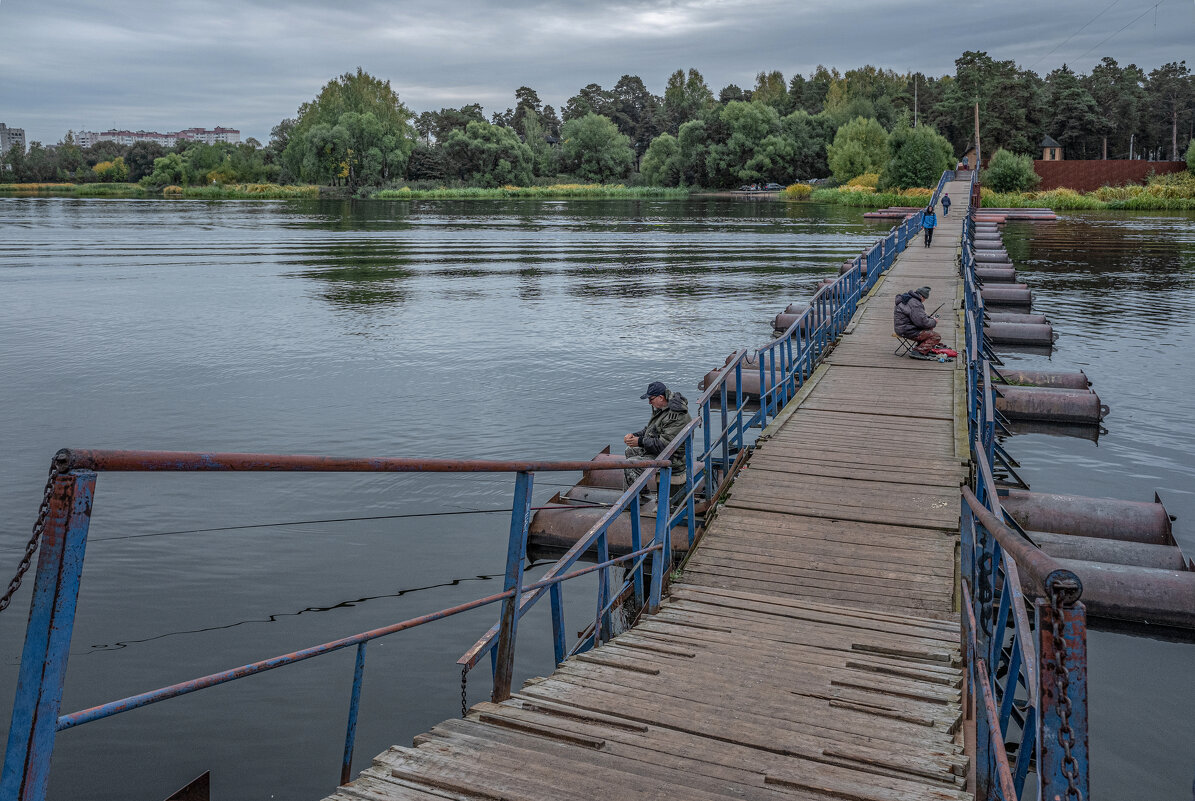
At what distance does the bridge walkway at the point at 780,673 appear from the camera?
3.63 m

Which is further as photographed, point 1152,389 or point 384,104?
point 384,104

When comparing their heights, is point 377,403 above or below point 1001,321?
below

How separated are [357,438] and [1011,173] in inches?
2879

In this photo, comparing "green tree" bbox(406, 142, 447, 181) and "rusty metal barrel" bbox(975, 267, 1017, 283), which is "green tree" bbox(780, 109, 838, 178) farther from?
"rusty metal barrel" bbox(975, 267, 1017, 283)

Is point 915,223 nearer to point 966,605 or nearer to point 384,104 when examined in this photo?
point 966,605

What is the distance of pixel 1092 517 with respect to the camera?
994 centimetres

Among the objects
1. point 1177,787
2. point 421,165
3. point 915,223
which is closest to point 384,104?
point 421,165

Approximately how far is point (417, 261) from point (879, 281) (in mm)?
27581

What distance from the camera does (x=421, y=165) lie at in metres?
121

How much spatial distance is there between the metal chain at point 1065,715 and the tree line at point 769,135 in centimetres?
8095

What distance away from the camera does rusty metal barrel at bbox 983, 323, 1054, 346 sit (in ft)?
70.7

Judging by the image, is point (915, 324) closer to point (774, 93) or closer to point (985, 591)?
point (985, 591)

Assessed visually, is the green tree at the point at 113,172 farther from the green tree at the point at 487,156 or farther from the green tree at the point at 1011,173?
the green tree at the point at 1011,173

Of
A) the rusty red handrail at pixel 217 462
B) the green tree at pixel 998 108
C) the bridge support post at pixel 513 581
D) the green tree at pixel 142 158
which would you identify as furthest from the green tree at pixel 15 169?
the rusty red handrail at pixel 217 462
